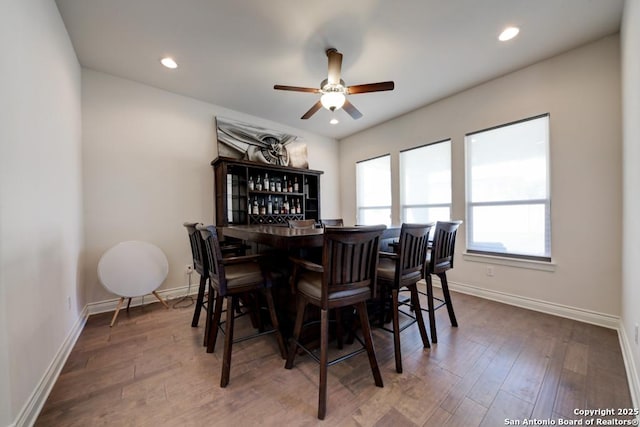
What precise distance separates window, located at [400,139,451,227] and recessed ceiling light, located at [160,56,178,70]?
3.44 m

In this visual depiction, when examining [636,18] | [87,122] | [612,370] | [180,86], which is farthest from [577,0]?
Result: [87,122]

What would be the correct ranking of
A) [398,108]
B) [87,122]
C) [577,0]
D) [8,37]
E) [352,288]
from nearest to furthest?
[8,37] → [352,288] → [577,0] → [87,122] → [398,108]

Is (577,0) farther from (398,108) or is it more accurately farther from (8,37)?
(8,37)

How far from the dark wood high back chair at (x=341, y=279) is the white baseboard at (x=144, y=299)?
97.1 inches

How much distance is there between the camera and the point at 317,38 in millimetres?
2236

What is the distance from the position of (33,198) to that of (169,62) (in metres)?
1.95

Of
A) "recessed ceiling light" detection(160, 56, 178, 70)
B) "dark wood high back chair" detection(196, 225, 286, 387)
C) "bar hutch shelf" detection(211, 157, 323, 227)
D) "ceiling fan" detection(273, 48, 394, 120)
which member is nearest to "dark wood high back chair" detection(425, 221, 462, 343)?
"dark wood high back chair" detection(196, 225, 286, 387)

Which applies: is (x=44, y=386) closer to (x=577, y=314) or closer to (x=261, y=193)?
(x=261, y=193)

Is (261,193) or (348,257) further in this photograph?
(261,193)

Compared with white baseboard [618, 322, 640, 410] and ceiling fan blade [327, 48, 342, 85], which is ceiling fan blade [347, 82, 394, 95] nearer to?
ceiling fan blade [327, 48, 342, 85]

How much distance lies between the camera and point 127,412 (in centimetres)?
133

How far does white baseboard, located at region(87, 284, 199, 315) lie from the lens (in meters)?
2.68

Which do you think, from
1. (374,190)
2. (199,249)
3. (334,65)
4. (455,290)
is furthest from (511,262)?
(199,249)

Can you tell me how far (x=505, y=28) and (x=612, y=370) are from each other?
2864 millimetres
